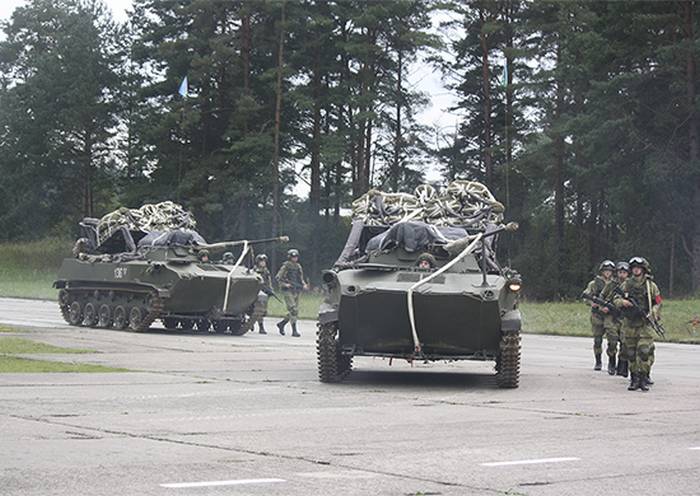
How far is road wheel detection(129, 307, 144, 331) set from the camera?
99.1 feet

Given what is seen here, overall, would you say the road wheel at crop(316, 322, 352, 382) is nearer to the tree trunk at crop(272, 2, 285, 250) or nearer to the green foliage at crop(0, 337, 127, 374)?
the green foliage at crop(0, 337, 127, 374)

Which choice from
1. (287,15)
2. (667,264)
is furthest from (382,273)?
(287,15)

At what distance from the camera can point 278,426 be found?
40.9ft

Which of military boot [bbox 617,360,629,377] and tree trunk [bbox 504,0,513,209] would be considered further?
tree trunk [bbox 504,0,513,209]

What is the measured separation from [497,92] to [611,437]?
50944 millimetres

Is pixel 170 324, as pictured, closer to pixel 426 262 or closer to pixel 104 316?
pixel 104 316

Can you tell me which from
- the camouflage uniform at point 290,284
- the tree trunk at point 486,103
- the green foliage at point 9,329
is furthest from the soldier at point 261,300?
the tree trunk at point 486,103

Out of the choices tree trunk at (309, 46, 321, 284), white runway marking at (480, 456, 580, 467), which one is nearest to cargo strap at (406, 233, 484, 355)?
white runway marking at (480, 456, 580, 467)

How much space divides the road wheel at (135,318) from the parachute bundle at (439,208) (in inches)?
404

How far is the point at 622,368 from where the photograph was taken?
67.6ft

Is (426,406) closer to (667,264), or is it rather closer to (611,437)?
(611,437)

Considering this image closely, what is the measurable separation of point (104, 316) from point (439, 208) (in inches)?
515

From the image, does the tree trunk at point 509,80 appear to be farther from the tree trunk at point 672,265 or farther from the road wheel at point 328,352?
the road wheel at point 328,352

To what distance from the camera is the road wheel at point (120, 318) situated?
3083 centimetres
